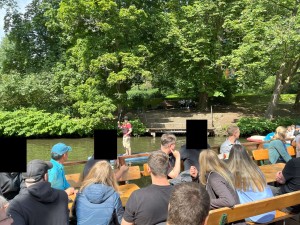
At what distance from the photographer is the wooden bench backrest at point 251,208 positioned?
325 centimetres

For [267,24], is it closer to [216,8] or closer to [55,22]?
[216,8]

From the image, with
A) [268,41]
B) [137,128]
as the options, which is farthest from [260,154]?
[137,128]

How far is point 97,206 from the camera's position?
3.35 metres

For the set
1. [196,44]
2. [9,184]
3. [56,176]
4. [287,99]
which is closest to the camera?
[9,184]

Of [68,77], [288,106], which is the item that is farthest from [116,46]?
[288,106]

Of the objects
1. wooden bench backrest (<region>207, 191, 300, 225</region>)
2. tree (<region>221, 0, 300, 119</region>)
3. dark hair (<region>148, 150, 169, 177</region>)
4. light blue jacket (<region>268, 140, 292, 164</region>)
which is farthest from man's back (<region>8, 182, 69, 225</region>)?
tree (<region>221, 0, 300, 119</region>)

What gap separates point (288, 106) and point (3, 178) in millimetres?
31511

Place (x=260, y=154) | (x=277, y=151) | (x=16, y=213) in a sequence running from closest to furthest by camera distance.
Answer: (x=16, y=213)
(x=277, y=151)
(x=260, y=154)

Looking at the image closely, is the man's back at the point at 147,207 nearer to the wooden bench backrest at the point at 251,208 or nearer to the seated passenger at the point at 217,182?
the wooden bench backrest at the point at 251,208

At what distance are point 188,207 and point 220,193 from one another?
1828 millimetres

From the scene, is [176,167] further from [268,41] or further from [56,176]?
[268,41]

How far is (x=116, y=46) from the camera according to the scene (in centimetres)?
2517

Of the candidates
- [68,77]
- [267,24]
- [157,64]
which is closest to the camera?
[267,24]

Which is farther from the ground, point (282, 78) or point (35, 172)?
point (282, 78)
